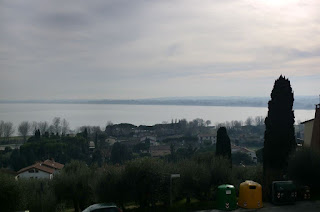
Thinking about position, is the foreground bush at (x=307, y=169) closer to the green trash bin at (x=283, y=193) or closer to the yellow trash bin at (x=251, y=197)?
the green trash bin at (x=283, y=193)

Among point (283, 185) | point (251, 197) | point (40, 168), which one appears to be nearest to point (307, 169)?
point (283, 185)

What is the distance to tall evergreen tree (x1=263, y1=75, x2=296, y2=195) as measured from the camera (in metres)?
16.0

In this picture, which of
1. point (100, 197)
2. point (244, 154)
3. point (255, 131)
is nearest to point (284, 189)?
point (100, 197)

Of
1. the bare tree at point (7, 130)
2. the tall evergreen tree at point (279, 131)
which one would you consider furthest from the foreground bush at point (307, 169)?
the bare tree at point (7, 130)

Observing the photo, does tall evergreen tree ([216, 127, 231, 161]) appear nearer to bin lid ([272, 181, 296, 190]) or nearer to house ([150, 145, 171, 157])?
bin lid ([272, 181, 296, 190])

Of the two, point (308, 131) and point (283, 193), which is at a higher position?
point (308, 131)

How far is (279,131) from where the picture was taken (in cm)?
1617

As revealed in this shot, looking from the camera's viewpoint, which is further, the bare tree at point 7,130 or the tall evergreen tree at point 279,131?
the bare tree at point 7,130

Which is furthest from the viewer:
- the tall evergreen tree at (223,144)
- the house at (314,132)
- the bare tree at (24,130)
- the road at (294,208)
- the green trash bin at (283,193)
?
the bare tree at (24,130)

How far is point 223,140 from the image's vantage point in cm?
2147

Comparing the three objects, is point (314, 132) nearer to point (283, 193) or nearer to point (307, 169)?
point (307, 169)

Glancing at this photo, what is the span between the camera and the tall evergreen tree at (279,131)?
16.0 meters

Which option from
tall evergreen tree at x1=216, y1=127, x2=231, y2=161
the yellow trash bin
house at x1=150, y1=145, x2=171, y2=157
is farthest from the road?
house at x1=150, y1=145, x2=171, y2=157

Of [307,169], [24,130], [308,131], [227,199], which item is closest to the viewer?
[227,199]
